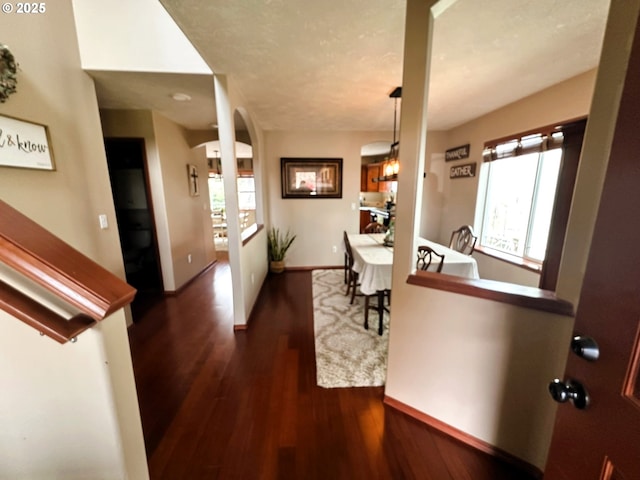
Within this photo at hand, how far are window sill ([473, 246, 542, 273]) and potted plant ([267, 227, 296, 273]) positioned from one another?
2887 mm

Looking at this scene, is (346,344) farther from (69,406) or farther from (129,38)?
(129,38)

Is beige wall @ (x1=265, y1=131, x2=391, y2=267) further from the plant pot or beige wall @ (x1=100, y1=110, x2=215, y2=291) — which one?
beige wall @ (x1=100, y1=110, x2=215, y2=291)

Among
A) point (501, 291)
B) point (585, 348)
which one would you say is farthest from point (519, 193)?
point (585, 348)

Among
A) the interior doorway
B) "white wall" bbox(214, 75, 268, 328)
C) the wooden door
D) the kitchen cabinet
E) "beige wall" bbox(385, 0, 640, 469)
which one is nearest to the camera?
the wooden door

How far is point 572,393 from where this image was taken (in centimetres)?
57

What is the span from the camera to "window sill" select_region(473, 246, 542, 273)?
2638mm

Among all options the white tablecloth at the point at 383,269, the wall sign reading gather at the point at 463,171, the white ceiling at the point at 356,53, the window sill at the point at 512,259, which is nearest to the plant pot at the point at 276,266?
the white tablecloth at the point at 383,269

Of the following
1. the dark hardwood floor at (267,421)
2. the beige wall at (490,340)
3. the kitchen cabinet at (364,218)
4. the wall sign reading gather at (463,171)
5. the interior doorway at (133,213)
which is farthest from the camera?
the kitchen cabinet at (364,218)

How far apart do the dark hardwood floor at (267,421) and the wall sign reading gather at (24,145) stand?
1603 mm

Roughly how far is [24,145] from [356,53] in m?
2.21

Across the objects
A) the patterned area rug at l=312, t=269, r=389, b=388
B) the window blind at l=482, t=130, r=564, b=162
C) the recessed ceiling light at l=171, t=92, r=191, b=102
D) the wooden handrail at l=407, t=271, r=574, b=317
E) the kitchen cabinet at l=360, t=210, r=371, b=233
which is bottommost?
the patterned area rug at l=312, t=269, r=389, b=388

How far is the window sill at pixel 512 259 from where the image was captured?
2638mm

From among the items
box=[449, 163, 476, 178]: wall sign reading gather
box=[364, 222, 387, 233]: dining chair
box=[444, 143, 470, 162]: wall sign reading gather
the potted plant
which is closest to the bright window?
box=[449, 163, 476, 178]: wall sign reading gather
